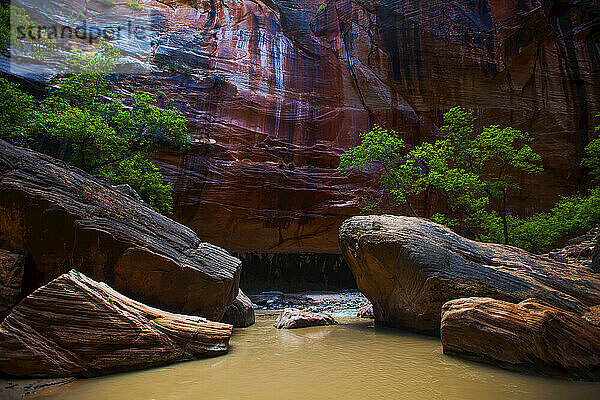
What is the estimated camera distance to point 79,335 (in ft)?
11.7

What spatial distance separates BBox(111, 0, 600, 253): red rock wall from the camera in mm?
18141

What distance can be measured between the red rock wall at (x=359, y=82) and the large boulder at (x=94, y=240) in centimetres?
1177

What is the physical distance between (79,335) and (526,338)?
5.08 meters

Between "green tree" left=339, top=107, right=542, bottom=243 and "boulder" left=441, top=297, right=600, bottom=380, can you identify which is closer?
"boulder" left=441, top=297, right=600, bottom=380

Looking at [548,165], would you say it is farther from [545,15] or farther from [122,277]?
[122,277]

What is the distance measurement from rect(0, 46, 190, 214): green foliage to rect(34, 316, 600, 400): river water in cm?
777

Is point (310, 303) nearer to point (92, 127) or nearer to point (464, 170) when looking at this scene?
point (464, 170)

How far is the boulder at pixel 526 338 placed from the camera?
12.2 ft

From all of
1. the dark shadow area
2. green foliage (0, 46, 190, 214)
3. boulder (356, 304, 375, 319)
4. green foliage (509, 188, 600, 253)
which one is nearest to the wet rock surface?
boulder (356, 304, 375, 319)

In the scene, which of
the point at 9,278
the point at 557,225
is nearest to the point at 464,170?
the point at 557,225

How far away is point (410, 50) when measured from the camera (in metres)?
20.5

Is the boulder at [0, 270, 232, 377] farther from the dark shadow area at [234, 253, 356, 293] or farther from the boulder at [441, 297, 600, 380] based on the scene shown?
the dark shadow area at [234, 253, 356, 293]

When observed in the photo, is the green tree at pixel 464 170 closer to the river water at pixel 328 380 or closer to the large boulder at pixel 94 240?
the river water at pixel 328 380

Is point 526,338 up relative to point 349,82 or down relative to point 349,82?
down
